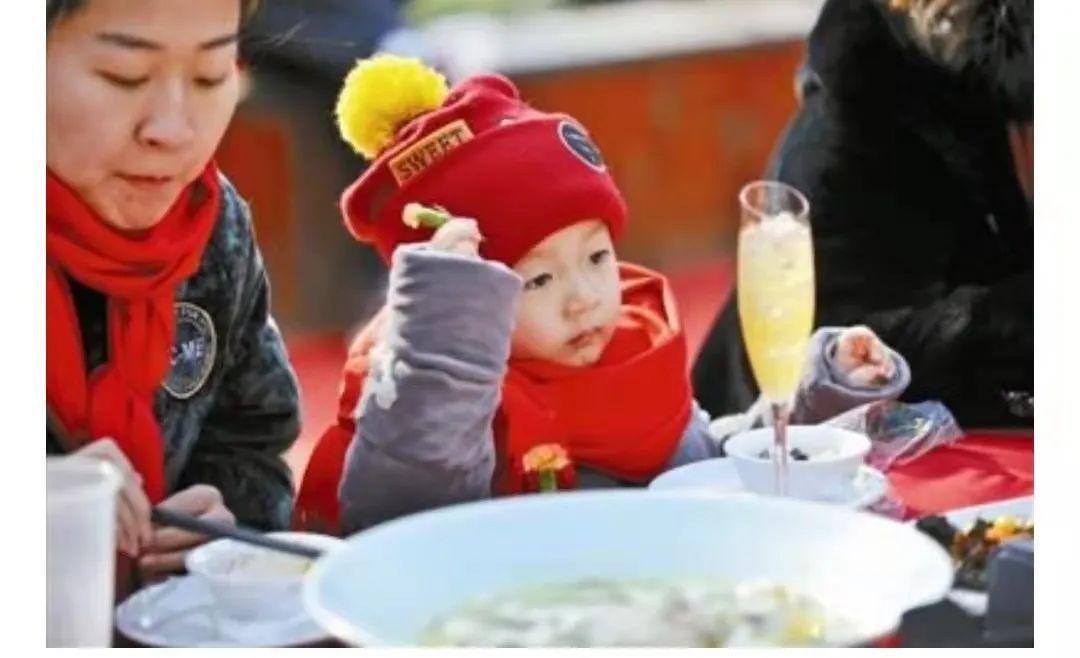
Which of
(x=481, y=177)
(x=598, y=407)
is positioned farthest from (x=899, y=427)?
(x=481, y=177)

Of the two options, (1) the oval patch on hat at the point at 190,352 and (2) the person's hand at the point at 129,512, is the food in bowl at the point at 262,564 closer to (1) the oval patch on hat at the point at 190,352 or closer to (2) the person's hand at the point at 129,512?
(2) the person's hand at the point at 129,512

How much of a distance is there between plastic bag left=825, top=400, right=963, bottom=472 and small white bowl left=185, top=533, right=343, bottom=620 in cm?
64

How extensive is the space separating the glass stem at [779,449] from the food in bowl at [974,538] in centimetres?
14

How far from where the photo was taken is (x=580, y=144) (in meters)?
1.98

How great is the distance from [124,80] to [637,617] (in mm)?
712

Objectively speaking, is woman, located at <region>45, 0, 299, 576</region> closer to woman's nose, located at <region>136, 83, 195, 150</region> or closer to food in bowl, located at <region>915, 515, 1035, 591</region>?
woman's nose, located at <region>136, 83, 195, 150</region>

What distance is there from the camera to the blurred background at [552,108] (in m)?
1.91

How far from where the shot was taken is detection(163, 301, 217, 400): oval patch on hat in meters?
1.86

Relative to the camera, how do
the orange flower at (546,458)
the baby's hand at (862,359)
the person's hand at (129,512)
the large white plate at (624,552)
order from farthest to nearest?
the baby's hand at (862,359), the orange flower at (546,458), the person's hand at (129,512), the large white plate at (624,552)

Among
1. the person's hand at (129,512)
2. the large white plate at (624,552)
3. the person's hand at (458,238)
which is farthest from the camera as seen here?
the person's hand at (458,238)

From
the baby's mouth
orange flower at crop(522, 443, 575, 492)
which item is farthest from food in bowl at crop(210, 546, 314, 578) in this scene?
the baby's mouth

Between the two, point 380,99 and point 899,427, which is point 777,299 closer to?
point 899,427

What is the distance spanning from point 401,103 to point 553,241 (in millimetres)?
216

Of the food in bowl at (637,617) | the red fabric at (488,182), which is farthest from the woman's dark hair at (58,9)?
the food in bowl at (637,617)
